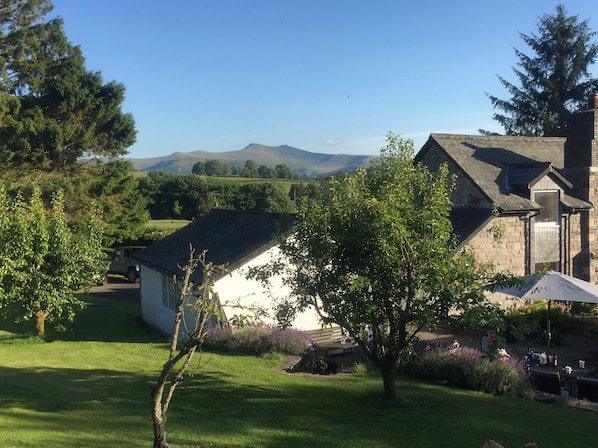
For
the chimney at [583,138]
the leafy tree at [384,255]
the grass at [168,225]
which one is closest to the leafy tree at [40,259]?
the leafy tree at [384,255]

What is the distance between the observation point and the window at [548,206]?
2208cm

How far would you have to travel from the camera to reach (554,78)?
4738cm

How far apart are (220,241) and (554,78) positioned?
38.9 m

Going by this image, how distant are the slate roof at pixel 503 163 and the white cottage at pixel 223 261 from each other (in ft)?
27.8

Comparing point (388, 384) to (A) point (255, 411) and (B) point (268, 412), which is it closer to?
(B) point (268, 412)

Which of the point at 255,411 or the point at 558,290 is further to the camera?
the point at 558,290

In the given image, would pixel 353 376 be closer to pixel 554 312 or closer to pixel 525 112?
pixel 554 312

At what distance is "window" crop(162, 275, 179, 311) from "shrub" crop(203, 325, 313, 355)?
15.9ft

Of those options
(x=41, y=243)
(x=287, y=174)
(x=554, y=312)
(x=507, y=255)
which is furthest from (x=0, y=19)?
(x=287, y=174)

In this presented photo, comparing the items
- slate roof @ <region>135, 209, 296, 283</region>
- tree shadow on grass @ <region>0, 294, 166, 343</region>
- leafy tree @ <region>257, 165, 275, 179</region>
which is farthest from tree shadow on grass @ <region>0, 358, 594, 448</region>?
leafy tree @ <region>257, 165, 275, 179</region>

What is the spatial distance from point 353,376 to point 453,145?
46.8 ft

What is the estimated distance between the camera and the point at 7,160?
125ft

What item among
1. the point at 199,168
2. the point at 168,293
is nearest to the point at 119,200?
the point at 168,293

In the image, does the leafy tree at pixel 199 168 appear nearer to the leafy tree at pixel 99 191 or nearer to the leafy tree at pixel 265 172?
the leafy tree at pixel 265 172
